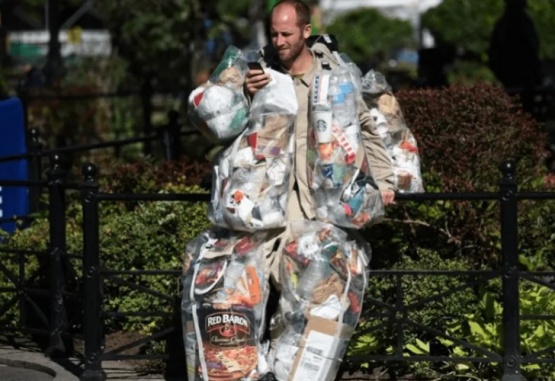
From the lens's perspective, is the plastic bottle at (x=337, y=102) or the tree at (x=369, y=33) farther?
the tree at (x=369, y=33)

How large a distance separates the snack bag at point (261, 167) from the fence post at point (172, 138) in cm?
494

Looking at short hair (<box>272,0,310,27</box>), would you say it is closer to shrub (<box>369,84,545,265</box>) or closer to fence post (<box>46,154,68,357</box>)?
shrub (<box>369,84,545,265</box>)

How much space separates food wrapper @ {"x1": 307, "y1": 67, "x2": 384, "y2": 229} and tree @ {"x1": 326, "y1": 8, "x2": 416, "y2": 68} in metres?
31.0

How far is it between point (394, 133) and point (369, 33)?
33.8 meters

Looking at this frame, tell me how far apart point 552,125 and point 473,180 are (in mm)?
7655

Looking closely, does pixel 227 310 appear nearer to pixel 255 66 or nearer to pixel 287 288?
pixel 287 288

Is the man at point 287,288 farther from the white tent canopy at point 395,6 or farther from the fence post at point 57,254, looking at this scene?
the white tent canopy at point 395,6

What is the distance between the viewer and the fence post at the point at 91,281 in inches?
281

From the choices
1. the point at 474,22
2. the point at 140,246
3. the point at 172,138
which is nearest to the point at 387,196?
the point at 140,246

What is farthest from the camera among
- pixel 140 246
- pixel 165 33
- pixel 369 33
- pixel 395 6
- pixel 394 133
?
pixel 395 6

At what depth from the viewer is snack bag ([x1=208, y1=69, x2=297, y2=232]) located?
245 inches

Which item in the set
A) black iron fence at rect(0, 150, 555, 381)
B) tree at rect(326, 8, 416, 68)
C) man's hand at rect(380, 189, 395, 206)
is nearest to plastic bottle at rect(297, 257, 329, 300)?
man's hand at rect(380, 189, 395, 206)

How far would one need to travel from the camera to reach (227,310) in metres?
6.24

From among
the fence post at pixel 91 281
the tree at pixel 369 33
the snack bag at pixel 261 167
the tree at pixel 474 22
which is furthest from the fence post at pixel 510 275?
the tree at pixel 369 33
